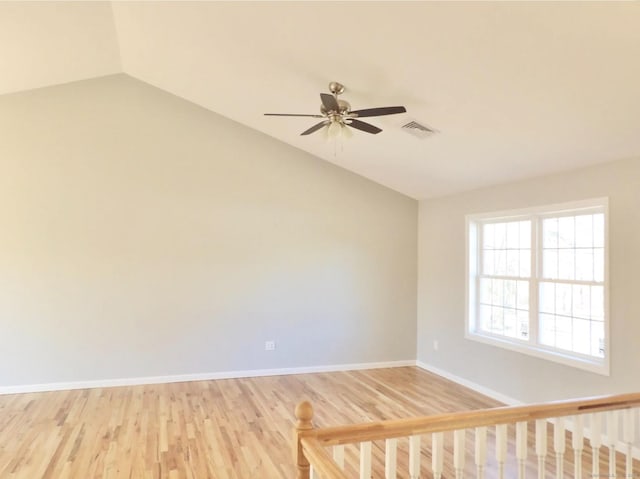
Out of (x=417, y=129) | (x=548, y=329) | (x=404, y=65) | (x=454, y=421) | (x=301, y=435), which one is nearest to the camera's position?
(x=301, y=435)

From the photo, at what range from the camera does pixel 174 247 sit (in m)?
5.33

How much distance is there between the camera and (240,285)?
5570mm

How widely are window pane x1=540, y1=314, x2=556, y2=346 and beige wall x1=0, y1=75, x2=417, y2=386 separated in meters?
2.21

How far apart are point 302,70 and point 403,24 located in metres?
1.22

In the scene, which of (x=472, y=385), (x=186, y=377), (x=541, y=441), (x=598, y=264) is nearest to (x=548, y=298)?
(x=598, y=264)

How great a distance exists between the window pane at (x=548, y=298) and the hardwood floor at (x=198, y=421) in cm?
120

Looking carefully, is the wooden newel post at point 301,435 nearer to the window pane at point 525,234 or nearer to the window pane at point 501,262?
the window pane at point 525,234

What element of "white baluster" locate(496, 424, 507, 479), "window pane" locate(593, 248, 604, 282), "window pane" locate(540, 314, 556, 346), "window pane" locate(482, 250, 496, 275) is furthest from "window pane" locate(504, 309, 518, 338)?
"white baluster" locate(496, 424, 507, 479)

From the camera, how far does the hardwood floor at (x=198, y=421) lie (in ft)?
10.3

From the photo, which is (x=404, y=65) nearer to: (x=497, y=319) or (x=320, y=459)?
(x=320, y=459)

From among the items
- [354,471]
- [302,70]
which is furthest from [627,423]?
[302,70]

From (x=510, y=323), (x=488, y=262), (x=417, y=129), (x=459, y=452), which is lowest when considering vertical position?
(x=459, y=452)

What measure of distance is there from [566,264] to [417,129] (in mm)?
1991

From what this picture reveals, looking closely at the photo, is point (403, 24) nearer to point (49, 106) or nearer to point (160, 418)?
point (160, 418)
